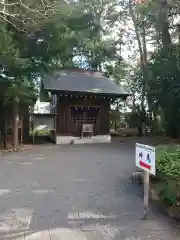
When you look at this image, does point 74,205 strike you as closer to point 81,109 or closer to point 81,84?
point 81,109

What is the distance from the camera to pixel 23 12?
8398 mm

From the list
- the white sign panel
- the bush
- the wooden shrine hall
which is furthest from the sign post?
the wooden shrine hall

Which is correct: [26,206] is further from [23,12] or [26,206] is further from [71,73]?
[71,73]

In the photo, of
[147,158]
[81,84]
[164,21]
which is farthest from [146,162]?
[164,21]

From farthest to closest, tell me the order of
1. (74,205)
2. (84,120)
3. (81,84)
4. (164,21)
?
1. (81,84)
2. (84,120)
3. (164,21)
4. (74,205)

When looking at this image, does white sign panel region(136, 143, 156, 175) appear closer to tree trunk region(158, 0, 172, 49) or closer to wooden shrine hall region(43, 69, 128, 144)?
wooden shrine hall region(43, 69, 128, 144)

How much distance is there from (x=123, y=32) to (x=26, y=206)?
20431 millimetres

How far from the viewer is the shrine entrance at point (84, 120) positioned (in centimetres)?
1526

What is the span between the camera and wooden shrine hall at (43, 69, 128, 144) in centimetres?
1492

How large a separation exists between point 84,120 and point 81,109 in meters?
0.66

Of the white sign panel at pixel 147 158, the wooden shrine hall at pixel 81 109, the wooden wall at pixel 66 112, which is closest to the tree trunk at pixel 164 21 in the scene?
the wooden shrine hall at pixel 81 109

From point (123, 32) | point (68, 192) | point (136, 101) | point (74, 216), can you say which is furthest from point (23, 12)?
point (123, 32)

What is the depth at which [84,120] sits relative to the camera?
616 inches

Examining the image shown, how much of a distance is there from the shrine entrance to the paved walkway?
6.92 m
